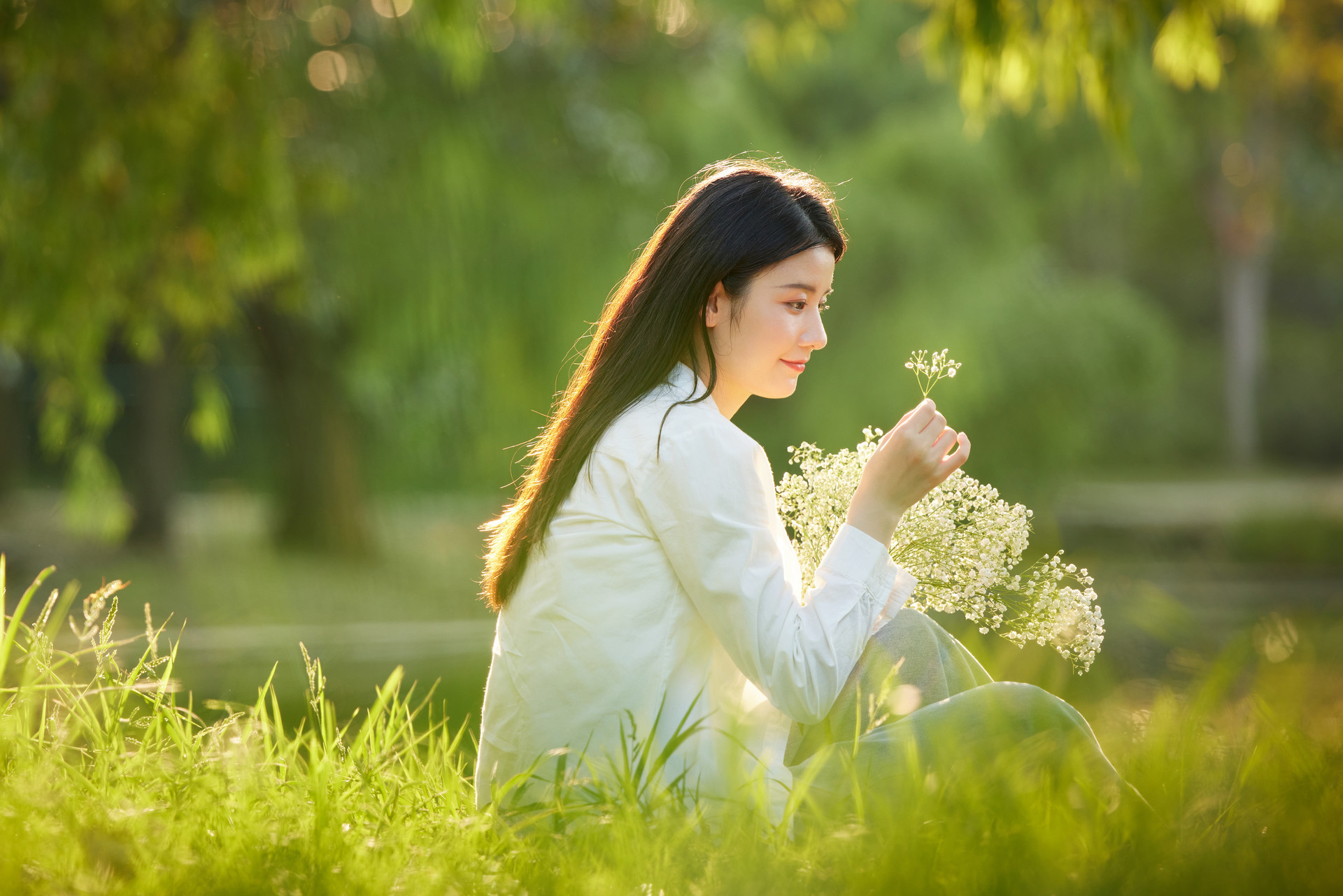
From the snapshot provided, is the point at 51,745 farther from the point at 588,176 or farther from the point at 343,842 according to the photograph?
the point at 588,176

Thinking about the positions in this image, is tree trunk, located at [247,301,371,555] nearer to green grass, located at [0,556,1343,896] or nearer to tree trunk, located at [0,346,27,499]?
tree trunk, located at [0,346,27,499]

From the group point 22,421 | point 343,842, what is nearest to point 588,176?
point 343,842

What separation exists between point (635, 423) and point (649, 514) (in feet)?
0.47

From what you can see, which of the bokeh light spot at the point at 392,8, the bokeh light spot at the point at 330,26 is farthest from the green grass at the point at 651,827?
the bokeh light spot at the point at 330,26

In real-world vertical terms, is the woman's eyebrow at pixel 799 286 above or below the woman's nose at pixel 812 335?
above

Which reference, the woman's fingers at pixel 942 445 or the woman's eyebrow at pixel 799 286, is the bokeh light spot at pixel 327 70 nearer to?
the woman's eyebrow at pixel 799 286

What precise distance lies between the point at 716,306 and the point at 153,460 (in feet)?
35.5

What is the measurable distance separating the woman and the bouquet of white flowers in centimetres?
14

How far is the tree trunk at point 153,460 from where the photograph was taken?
11.4 meters

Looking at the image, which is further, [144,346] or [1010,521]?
[144,346]

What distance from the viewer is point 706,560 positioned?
1.73 meters

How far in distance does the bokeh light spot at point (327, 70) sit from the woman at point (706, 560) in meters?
7.83

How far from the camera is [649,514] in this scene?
178 centimetres

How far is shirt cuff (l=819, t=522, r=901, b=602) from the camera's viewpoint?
70.6 inches
